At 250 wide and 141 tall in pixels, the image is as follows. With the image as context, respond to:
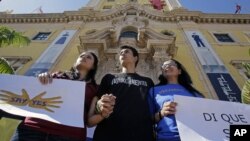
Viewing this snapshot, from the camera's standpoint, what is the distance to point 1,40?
741cm

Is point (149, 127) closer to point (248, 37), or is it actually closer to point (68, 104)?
point (68, 104)

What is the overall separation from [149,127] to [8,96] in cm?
173

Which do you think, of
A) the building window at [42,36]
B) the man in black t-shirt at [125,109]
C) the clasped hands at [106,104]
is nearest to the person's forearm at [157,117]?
the man in black t-shirt at [125,109]

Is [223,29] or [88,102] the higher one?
[223,29]

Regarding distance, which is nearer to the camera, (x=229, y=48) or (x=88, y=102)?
(x=88, y=102)

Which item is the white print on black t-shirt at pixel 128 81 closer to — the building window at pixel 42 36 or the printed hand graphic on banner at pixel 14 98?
the printed hand graphic on banner at pixel 14 98

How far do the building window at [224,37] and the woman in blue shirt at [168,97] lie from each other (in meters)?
12.0

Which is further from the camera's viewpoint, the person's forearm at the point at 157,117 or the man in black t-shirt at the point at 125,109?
the person's forearm at the point at 157,117

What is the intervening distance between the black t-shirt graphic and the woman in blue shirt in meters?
0.14

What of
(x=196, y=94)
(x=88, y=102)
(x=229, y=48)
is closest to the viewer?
(x=88, y=102)

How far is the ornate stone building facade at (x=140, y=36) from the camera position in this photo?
12.3 meters

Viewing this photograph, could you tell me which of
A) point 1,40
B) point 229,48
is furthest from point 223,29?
point 1,40

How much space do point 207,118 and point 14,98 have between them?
228 centimetres

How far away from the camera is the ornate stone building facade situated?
1229 cm
